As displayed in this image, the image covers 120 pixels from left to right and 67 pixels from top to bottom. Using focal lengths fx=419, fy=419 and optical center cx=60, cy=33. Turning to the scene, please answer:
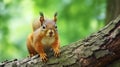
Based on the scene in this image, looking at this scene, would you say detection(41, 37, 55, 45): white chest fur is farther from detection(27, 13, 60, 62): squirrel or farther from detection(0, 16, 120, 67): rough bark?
detection(0, 16, 120, 67): rough bark

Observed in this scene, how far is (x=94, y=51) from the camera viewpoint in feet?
11.7

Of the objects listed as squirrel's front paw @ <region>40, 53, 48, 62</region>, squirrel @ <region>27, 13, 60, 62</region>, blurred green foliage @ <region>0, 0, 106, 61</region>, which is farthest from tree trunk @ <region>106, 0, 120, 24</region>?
squirrel's front paw @ <region>40, 53, 48, 62</region>

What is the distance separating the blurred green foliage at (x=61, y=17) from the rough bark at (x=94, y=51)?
9.05 ft

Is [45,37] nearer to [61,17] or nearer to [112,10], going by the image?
[112,10]

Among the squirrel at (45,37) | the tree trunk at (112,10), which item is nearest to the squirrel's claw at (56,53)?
the squirrel at (45,37)

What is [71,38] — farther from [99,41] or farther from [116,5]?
[99,41]

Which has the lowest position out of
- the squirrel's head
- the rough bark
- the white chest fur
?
the rough bark

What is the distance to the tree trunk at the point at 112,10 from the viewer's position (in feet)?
16.7

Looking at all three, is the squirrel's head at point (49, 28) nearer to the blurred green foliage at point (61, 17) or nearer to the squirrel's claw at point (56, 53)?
the squirrel's claw at point (56, 53)

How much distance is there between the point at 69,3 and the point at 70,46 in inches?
123

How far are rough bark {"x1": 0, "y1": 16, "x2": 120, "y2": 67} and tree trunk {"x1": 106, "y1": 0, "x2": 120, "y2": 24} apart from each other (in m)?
1.50

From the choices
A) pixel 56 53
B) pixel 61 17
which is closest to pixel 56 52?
pixel 56 53

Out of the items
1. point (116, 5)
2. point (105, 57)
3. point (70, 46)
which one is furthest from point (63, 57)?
point (116, 5)

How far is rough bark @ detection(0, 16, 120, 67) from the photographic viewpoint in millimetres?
3512
